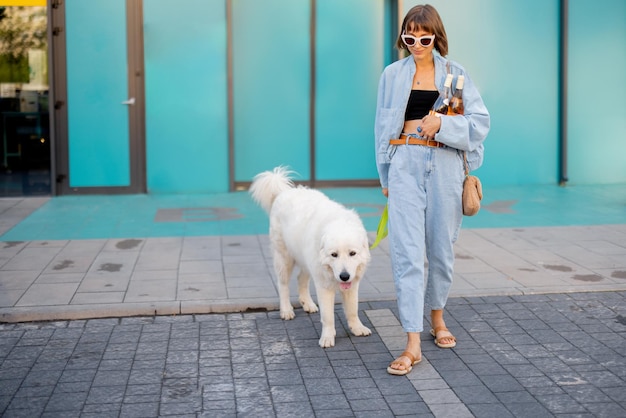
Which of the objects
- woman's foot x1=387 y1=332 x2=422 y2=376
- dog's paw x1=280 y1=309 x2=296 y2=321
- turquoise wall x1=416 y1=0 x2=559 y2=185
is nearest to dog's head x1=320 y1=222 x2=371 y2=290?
woman's foot x1=387 y1=332 x2=422 y2=376

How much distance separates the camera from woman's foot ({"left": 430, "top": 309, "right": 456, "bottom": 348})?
538cm

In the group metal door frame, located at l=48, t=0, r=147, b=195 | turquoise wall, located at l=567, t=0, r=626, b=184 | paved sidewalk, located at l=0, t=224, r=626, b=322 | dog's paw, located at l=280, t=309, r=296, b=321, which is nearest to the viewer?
dog's paw, located at l=280, t=309, r=296, b=321

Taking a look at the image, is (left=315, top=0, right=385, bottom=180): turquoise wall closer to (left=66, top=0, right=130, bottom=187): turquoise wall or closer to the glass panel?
(left=66, top=0, right=130, bottom=187): turquoise wall

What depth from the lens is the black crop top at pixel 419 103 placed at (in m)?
5.08

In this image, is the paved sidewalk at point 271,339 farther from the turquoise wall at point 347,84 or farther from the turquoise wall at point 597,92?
the turquoise wall at point 597,92

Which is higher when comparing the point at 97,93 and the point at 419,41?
the point at 419,41

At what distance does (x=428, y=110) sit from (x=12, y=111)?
7478mm

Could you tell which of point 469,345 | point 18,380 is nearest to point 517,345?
point 469,345

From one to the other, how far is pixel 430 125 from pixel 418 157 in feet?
0.71

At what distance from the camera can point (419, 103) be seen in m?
5.10

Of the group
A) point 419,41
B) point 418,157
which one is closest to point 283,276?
point 418,157

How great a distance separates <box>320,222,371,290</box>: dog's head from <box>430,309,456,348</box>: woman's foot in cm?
62

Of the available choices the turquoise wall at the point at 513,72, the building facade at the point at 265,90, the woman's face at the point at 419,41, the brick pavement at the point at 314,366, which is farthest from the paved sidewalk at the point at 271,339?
the turquoise wall at the point at 513,72

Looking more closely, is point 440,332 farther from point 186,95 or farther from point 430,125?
point 186,95
